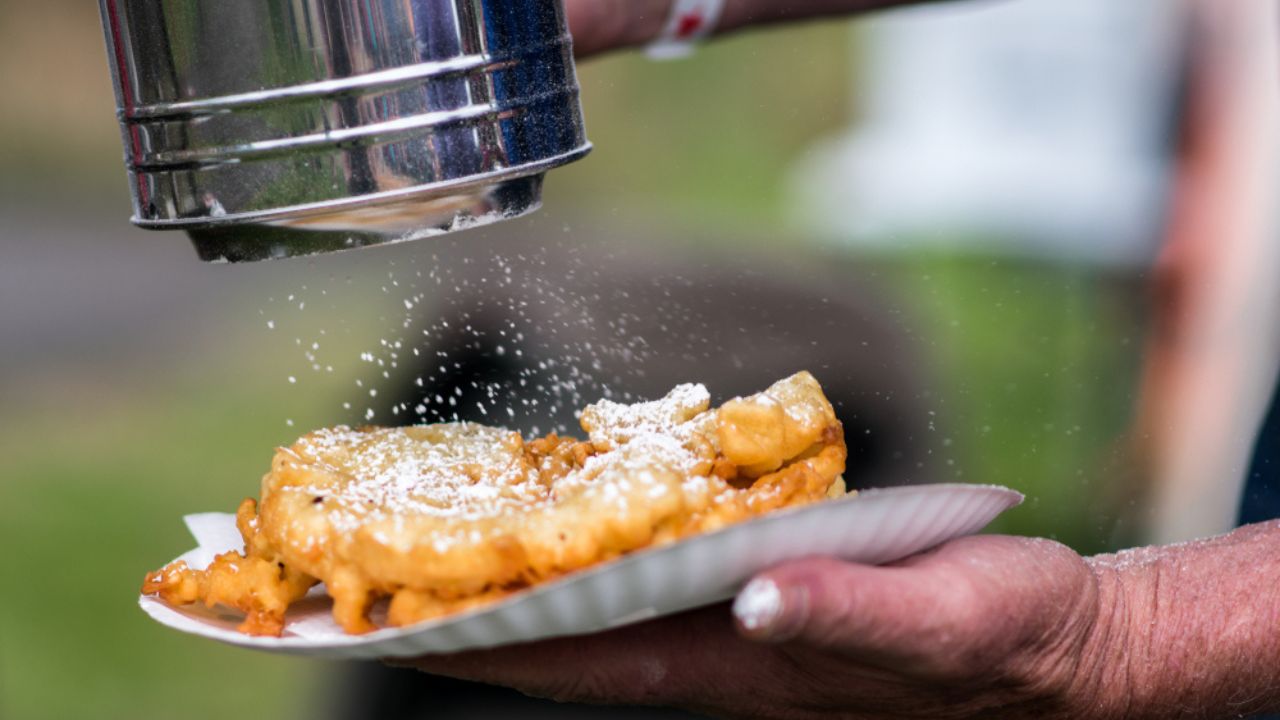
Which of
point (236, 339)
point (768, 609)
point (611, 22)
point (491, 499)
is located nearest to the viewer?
point (768, 609)

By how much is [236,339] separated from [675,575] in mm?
3272

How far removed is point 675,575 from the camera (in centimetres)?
81

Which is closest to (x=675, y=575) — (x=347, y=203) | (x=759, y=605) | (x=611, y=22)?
(x=759, y=605)

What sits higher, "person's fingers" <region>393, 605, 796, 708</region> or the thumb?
the thumb

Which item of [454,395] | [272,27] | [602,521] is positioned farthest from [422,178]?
[454,395]

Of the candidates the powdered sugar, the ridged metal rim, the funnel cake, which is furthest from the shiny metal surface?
the powdered sugar

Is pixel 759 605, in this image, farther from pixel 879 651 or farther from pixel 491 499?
pixel 491 499

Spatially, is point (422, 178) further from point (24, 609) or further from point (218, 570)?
point (24, 609)

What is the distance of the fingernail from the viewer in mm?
796

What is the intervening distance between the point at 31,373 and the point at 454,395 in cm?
274

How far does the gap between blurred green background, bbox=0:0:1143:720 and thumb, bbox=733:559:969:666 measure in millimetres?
1608

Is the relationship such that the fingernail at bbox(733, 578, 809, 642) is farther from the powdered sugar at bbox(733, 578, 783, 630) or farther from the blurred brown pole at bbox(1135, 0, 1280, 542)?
the blurred brown pole at bbox(1135, 0, 1280, 542)

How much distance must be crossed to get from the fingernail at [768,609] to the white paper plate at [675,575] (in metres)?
0.02

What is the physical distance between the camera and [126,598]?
3.78 m
